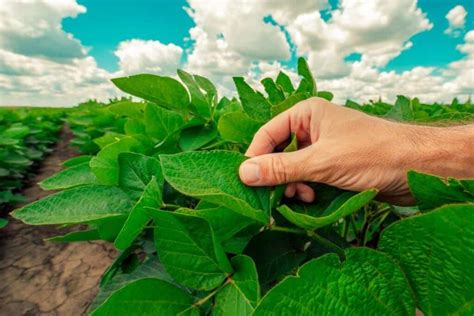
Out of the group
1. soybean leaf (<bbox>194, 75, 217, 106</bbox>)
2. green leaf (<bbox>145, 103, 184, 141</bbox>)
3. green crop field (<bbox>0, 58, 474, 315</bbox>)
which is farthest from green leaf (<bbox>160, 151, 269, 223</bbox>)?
soybean leaf (<bbox>194, 75, 217, 106</bbox>)

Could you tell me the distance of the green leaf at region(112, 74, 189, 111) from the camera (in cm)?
102

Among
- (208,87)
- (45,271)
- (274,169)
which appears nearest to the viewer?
(274,169)

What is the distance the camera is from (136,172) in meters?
0.86

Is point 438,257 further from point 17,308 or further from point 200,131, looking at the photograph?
point 17,308

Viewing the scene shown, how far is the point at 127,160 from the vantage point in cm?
87

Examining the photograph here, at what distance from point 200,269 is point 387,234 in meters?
0.32

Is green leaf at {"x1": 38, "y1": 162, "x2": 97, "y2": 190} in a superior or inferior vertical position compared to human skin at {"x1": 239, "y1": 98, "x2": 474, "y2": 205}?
inferior

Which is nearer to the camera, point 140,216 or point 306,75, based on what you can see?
point 140,216

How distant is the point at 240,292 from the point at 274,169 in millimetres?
249

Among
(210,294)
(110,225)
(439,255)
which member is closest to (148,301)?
(210,294)

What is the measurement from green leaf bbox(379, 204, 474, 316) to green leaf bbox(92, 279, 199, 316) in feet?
1.18

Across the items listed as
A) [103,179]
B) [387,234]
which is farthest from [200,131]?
[387,234]

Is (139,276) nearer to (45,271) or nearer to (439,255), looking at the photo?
(439,255)

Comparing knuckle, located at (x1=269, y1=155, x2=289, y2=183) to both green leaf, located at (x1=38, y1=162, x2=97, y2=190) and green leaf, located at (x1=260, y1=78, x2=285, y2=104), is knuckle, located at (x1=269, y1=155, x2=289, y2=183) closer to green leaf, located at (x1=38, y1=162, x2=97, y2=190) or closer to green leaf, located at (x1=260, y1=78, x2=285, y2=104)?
green leaf, located at (x1=260, y1=78, x2=285, y2=104)
